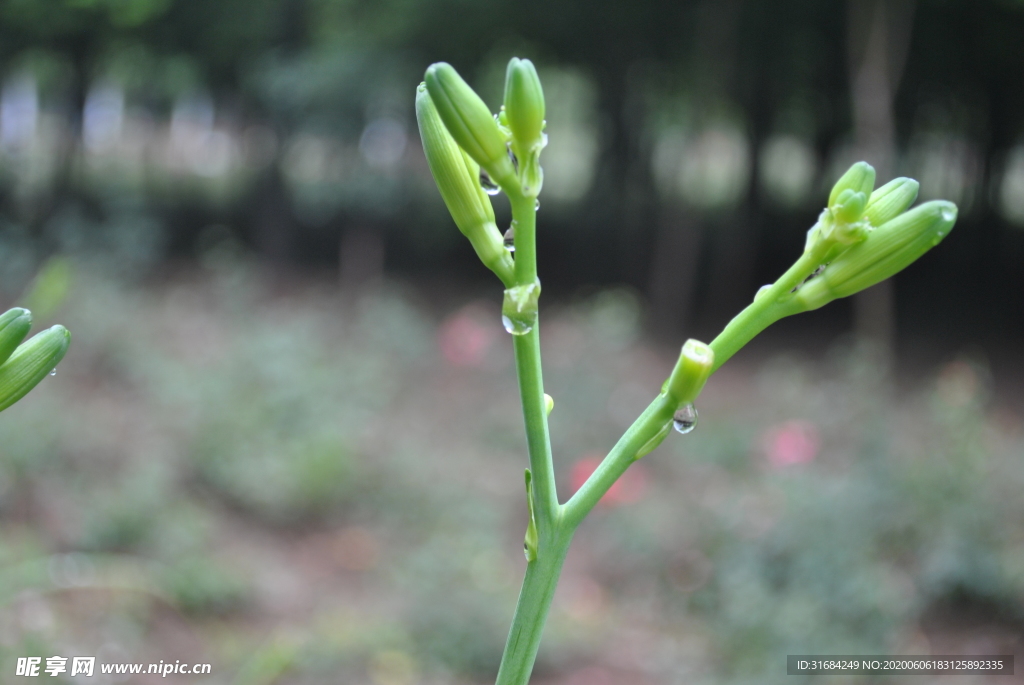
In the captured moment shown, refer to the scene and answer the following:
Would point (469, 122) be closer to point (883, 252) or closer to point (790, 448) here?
point (883, 252)

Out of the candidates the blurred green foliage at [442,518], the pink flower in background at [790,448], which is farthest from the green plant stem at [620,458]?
the pink flower in background at [790,448]

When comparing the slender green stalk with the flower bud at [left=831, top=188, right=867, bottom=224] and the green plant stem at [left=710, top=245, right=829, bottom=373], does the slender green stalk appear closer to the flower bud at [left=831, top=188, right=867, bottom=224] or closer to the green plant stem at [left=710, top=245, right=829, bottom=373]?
the green plant stem at [left=710, top=245, right=829, bottom=373]

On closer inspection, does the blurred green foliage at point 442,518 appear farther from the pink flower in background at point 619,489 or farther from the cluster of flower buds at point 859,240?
the cluster of flower buds at point 859,240

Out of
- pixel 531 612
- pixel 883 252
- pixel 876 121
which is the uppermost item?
pixel 876 121

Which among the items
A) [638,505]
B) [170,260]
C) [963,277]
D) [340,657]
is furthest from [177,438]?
[963,277]

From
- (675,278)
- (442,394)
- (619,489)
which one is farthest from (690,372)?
(675,278)
